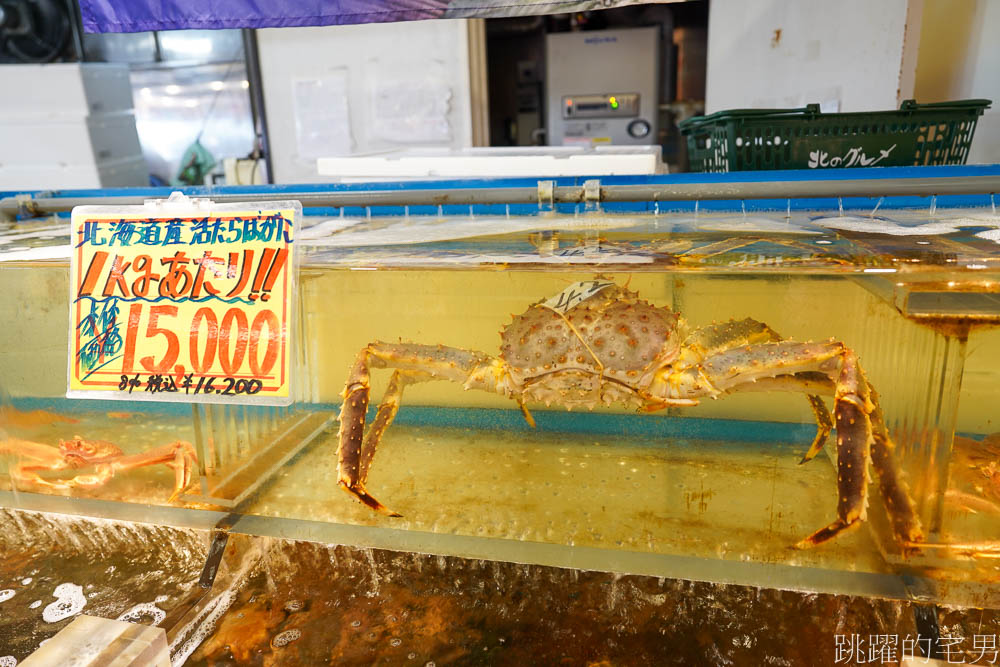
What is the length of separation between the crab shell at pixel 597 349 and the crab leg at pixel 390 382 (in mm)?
91

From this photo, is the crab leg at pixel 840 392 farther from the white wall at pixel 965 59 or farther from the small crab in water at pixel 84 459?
the white wall at pixel 965 59

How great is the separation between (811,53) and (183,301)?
3.00 m

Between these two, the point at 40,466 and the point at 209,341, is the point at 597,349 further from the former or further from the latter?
the point at 40,466

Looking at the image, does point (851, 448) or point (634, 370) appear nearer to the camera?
point (851, 448)

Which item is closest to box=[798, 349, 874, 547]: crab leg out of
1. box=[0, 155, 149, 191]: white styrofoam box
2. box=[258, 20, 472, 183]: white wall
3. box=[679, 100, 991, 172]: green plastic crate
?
box=[679, 100, 991, 172]: green plastic crate

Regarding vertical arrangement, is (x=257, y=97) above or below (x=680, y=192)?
above

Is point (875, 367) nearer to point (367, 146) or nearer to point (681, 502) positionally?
point (681, 502)

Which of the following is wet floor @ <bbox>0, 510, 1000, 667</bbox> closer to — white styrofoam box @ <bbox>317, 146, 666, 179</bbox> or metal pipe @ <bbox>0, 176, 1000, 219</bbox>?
metal pipe @ <bbox>0, 176, 1000, 219</bbox>

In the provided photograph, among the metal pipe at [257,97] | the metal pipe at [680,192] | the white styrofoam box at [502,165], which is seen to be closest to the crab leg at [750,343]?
the metal pipe at [680,192]

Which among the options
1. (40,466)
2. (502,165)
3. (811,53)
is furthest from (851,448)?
(811,53)

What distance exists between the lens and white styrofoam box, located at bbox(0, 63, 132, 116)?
4.36 meters

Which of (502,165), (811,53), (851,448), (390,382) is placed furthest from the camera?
(811,53)

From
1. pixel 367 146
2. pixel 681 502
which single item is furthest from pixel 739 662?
pixel 367 146

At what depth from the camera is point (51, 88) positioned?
439 cm
